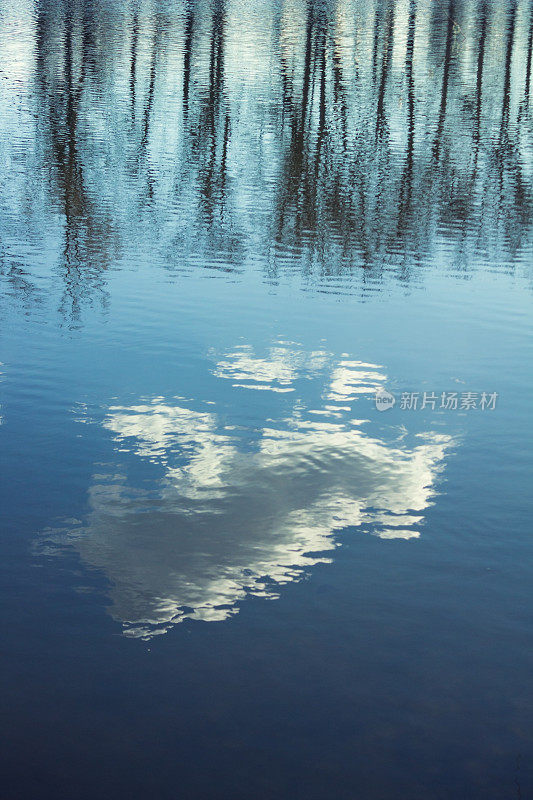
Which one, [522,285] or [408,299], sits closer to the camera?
[408,299]

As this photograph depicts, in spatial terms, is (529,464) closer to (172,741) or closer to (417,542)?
(417,542)

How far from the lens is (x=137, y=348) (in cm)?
1658

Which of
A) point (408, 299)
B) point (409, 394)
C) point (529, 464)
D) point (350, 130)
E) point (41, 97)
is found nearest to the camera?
point (529, 464)

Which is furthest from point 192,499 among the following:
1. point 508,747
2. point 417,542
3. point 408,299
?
point 408,299

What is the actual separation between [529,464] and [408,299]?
8.80 metres
